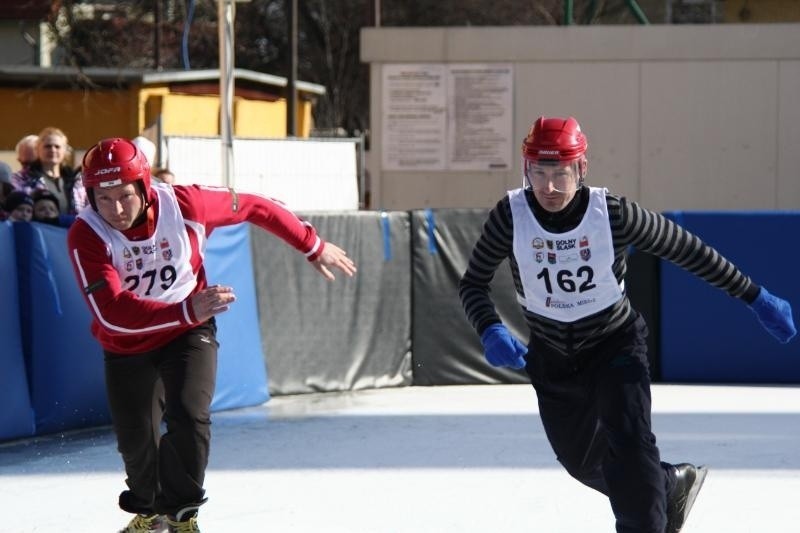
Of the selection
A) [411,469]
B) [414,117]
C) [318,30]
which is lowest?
[411,469]

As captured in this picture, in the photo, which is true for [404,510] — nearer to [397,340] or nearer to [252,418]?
[252,418]

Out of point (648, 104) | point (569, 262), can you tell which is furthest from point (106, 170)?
point (648, 104)

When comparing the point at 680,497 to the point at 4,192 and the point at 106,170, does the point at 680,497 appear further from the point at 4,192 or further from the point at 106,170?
the point at 4,192

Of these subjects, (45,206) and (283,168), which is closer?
(45,206)

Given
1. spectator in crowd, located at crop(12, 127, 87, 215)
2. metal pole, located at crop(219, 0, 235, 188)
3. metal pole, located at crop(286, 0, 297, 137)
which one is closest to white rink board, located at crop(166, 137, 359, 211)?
metal pole, located at crop(219, 0, 235, 188)

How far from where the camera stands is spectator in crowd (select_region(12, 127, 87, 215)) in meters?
10.1

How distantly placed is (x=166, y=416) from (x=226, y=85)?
629 centimetres

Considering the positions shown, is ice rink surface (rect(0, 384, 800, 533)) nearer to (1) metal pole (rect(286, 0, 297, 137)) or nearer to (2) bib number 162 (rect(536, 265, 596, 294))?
(2) bib number 162 (rect(536, 265, 596, 294))

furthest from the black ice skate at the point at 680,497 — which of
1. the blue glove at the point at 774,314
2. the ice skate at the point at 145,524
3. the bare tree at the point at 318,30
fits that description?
the bare tree at the point at 318,30

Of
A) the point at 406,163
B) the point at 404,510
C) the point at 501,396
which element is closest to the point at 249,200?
the point at 404,510

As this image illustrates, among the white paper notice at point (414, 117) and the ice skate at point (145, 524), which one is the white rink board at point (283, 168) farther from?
the ice skate at point (145, 524)

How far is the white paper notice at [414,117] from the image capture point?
16.8 m

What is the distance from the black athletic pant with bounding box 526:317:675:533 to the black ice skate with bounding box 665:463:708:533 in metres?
0.08

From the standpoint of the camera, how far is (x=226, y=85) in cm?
1182
